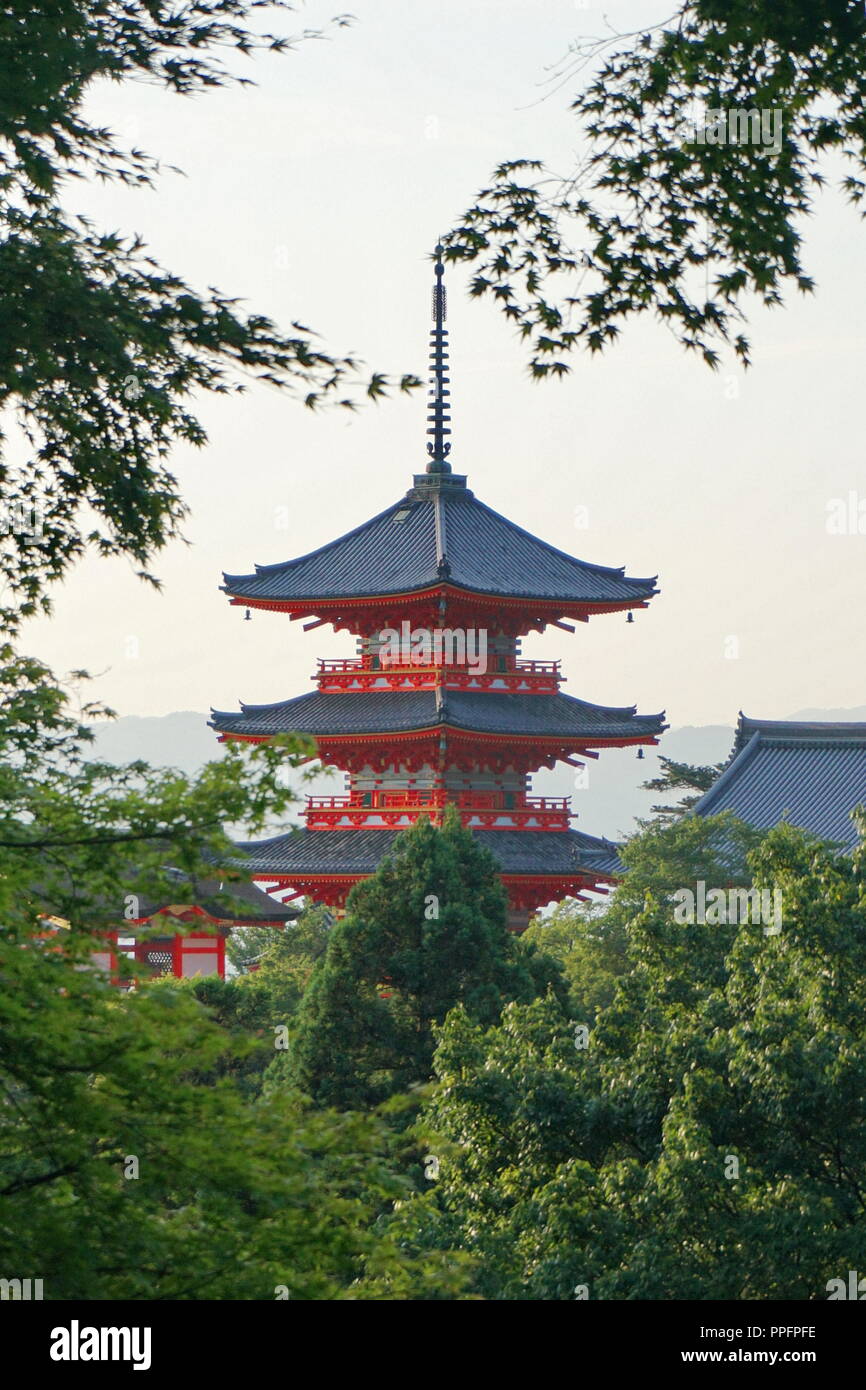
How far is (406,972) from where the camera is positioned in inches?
835

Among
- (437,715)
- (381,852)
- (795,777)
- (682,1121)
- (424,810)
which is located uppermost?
(437,715)

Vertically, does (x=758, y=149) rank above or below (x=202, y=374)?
above

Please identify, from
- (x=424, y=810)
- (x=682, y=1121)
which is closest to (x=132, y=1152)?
(x=682, y=1121)

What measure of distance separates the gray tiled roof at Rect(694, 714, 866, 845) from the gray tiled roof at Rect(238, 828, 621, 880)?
2.62 m

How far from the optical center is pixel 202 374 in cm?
883

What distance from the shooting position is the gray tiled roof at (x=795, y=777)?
116ft

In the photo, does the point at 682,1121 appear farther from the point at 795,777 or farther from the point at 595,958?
the point at 795,777

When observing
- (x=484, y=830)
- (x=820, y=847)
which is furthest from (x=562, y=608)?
(x=820, y=847)

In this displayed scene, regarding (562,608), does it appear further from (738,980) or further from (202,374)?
(202,374)

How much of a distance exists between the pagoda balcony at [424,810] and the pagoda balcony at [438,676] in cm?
219

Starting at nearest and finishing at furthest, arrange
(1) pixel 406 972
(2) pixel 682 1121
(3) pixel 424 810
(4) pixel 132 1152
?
(4) pixel 132 1152, (2) pixel 682 1121, (1) pixel 406 972, (3) pixel 424 810

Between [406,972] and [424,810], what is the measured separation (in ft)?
44.3
